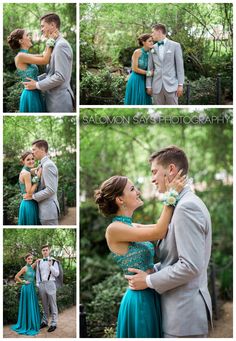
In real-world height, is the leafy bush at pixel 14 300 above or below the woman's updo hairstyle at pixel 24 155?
below

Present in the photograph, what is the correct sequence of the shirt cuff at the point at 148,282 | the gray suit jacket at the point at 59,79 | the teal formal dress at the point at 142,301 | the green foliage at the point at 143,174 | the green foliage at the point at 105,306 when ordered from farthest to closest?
1. the green foliage at the point at 143,174
2. the green foliage at the point at 105,306
3. the gray suit jacket at the point at 59,79
4. the teal formal dress at the point at 142,301
5. the shirt cuff at the point at 148,282

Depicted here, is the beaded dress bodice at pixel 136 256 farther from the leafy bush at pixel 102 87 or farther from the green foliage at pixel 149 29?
the green foliage at pixel 149 29

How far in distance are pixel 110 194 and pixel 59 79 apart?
54.3 inches

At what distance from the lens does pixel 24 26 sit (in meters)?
5.14

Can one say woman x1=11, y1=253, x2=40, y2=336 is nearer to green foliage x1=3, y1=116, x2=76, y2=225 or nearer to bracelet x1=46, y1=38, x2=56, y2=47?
green foliage x1=3, y1=116, x2=76, y2=225

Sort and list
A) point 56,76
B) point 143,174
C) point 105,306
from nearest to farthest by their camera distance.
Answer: point 56,76 < point 105,306 < point 143,174

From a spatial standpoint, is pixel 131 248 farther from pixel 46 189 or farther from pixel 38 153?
pixel 38 153

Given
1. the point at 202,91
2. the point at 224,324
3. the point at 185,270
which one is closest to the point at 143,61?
the point at 202,91

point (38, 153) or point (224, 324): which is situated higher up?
point (38, 153)

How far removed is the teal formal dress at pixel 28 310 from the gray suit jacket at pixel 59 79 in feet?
4.60

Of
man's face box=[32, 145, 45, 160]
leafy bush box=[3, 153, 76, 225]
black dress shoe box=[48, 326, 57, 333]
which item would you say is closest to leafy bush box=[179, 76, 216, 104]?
leafy bush box=[3, 153, 76, 225]

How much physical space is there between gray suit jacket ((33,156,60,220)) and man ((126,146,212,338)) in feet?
4.21

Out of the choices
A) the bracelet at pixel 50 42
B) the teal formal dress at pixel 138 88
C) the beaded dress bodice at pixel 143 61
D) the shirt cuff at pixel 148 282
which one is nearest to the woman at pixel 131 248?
the shirt cuff at pixel 148 282

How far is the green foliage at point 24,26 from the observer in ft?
16.9
